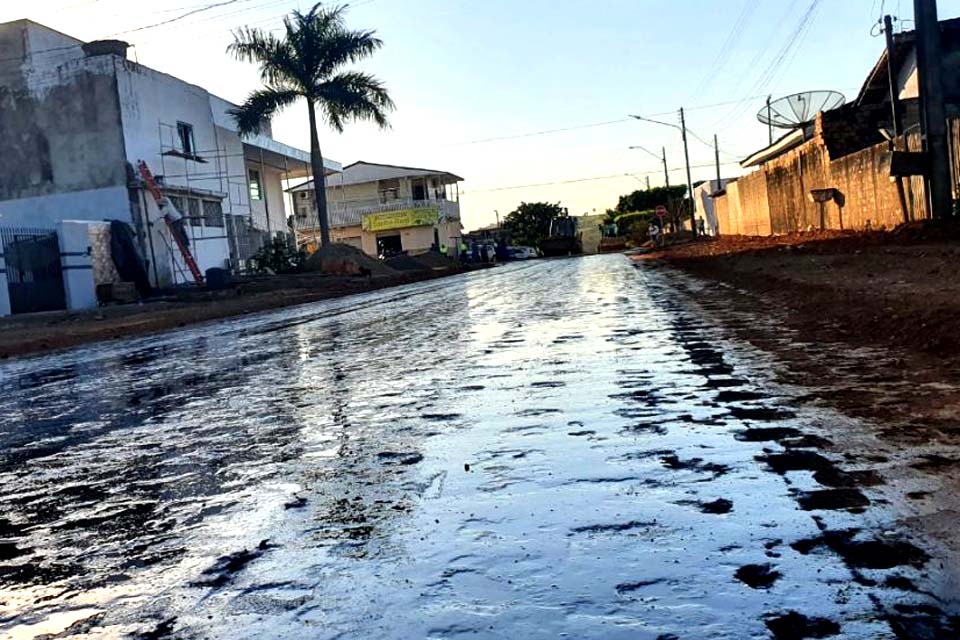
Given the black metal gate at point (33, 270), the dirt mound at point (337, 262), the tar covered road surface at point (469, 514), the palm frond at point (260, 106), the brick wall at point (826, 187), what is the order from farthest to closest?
the dirt mound at point (337, 262) → the palm frond at point (260, 106) → the black metal gate at point (33, 270) → the brick wall at point (826, 187) → the tar covered road surface at point (469, 514)

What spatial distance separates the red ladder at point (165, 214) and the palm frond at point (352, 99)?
7.84 m

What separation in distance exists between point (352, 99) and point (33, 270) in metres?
15.3

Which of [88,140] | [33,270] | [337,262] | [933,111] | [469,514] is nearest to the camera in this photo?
[469,514]

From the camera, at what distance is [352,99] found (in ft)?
121

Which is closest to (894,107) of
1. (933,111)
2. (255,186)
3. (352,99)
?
(933,111)

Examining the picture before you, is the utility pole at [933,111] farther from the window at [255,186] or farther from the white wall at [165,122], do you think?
the window at [255,186]

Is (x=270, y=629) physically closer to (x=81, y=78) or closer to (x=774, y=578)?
(x=774, y=578)

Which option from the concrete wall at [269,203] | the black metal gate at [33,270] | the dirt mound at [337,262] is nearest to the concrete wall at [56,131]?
the black metal gate at [33,270]

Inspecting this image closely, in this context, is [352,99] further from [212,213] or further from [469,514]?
[469,514]

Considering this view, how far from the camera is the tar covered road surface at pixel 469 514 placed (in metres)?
2.74

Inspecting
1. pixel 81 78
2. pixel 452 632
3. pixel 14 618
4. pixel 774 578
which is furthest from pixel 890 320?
pixel 81 78

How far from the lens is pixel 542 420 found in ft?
18.3

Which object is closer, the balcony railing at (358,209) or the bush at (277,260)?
the bush at (277,260)

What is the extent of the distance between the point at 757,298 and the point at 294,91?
2789 centimetres
